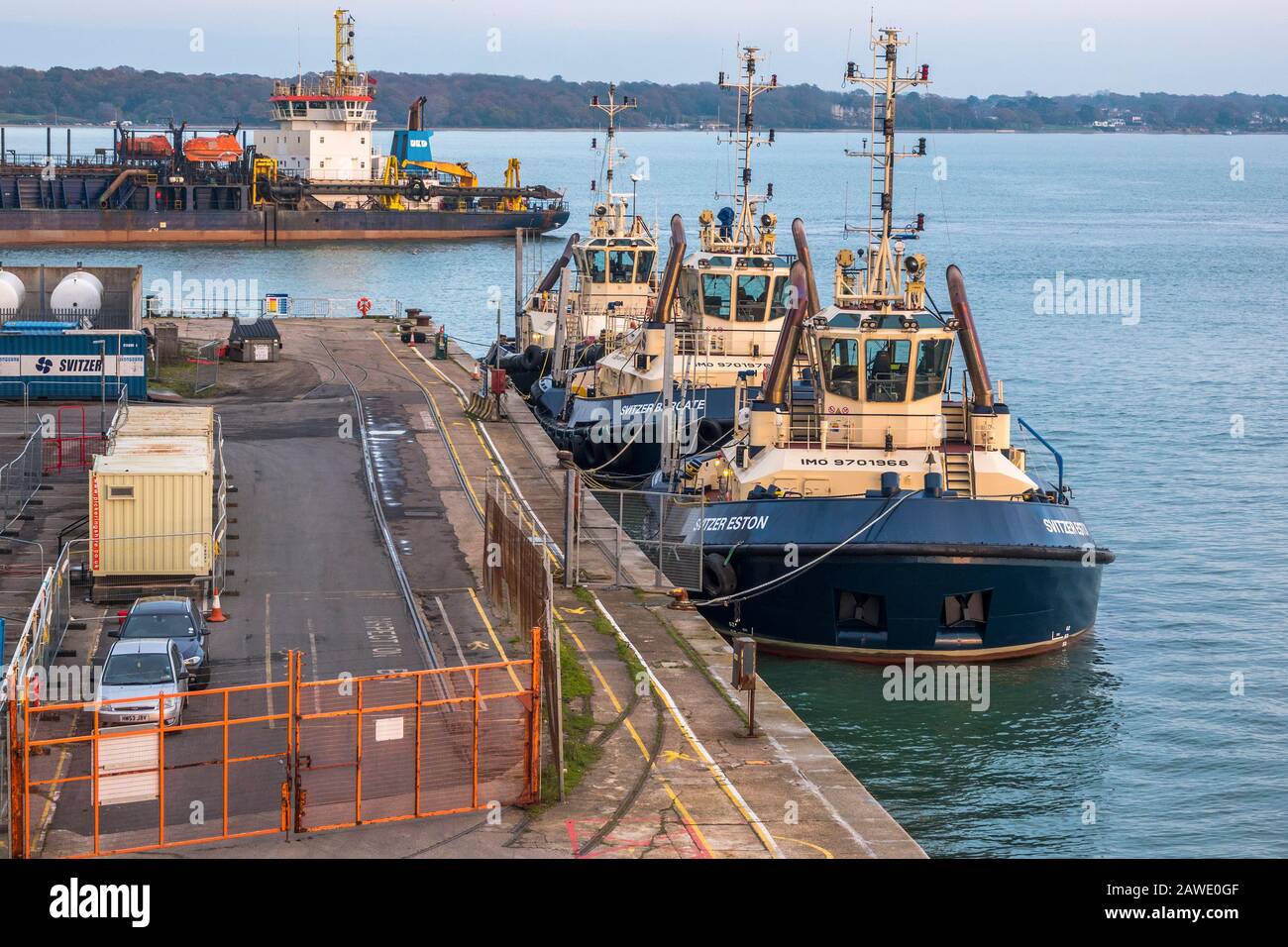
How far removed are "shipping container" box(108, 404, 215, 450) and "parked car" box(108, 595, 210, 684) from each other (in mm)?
7858

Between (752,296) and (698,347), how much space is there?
2.29 m

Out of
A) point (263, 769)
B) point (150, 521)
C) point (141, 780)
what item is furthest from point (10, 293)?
point (141, 780)

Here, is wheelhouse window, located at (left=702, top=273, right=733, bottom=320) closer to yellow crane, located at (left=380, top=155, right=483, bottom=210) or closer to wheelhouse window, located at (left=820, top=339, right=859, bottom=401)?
wheelhouse window, located at (left=820, top=339, right=859, bottom=401)

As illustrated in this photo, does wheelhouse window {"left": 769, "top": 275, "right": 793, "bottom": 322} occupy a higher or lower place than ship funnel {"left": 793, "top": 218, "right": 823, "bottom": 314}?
lower

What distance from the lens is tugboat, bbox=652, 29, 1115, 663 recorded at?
32312 mm

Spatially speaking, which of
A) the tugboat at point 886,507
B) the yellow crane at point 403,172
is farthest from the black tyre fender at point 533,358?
the yellow crane at point 403,172

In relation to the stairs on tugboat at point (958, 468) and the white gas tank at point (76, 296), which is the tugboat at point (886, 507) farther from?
the white gas tank at point (76, 296)

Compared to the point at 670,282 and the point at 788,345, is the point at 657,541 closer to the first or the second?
the point at 788,345

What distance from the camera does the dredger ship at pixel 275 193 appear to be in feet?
476

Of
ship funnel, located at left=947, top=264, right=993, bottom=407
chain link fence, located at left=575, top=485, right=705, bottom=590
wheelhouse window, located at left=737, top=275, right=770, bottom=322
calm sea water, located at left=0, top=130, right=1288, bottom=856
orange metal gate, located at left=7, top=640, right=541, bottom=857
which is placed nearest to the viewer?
orange metal gate, located at left=7, top=640, right=541, bottom=857

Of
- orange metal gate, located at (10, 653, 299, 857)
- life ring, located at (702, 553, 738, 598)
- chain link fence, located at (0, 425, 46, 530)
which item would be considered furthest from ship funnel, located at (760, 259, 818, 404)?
chain link fence, located at (0, 425, 46, 530)

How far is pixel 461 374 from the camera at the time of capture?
62625mm

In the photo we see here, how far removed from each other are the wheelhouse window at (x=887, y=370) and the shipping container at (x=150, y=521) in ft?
45.4
